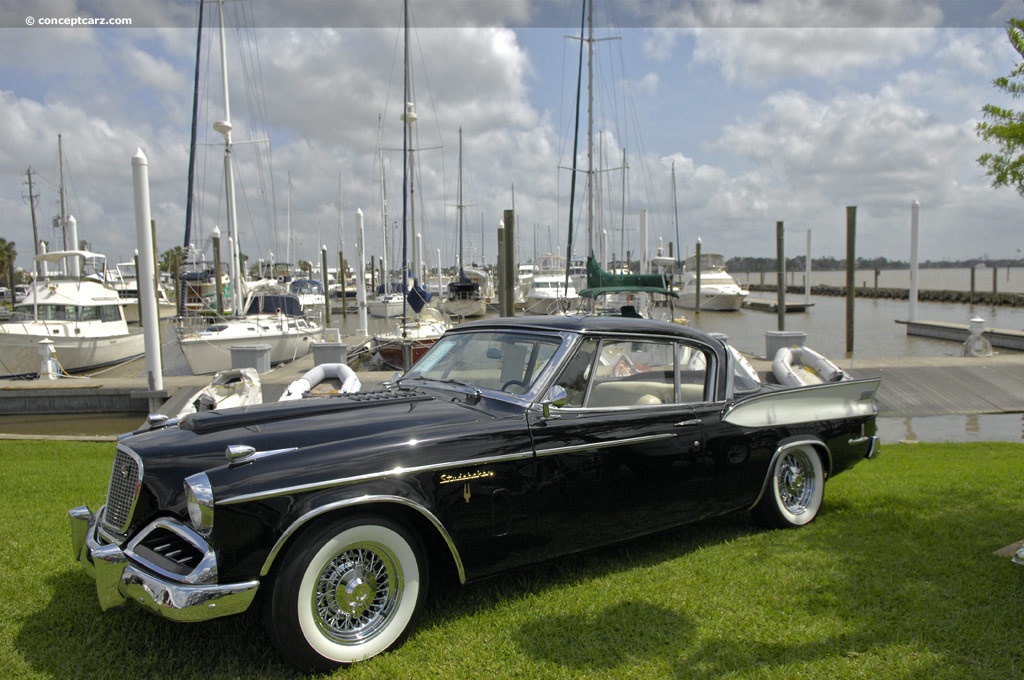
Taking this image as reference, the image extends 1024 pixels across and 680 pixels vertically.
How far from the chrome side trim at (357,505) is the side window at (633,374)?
1232mm

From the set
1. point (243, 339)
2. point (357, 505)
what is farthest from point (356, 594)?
point (243, 339)

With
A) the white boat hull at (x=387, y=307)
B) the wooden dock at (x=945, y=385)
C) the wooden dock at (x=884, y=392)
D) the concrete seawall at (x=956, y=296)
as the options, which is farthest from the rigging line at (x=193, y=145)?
the concrete seawall at (x=956, y=296)

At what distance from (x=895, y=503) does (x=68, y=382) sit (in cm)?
1365

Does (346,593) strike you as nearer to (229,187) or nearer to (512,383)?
(512,383)

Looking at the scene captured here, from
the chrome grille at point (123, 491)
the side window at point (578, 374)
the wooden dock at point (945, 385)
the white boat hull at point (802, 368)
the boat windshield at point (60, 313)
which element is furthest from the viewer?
the boat windshield at point (60, 313)

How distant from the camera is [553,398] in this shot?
148 inches

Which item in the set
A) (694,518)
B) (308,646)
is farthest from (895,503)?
(308,646)

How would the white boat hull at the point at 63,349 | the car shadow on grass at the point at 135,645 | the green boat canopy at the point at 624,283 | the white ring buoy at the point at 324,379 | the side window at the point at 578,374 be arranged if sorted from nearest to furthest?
the car shadow on grass at the point at 135,645 → the side window at the point at 578,374 → the white ring buoy at the point at 324,379 → the green boat canopy at the point at 624,283 → the white boat hull at the point at 63,349

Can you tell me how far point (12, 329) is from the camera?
20.0 meters

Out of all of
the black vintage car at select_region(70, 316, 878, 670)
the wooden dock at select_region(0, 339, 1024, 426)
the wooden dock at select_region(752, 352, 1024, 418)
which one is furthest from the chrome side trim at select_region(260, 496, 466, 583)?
the wooden dock at select_region(752, 352, 1024, 418)

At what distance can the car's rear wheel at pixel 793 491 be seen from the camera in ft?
15.8

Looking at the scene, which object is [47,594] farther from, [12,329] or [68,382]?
[12,329]

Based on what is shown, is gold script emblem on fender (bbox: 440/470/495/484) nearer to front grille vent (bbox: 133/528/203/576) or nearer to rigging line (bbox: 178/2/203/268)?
front grille vent (bbox: 133/528/203/576)

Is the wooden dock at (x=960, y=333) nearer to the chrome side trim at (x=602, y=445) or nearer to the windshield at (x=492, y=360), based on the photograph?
the chrome side trim at (x=602, y=445)
